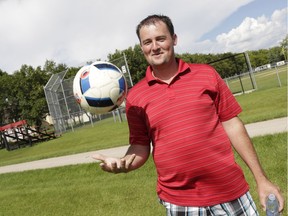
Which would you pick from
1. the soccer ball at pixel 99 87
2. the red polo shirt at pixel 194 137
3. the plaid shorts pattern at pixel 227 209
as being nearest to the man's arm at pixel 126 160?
the red polo shirt at pixel 194 137

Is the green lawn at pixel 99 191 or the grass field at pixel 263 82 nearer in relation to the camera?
the green lawn at pixel 99 191

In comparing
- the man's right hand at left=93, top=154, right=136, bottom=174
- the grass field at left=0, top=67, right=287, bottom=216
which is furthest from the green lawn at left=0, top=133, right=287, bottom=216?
the man's right hand at left=93, top=154, right=136, bottom=174

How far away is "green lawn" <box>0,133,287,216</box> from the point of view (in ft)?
19.6

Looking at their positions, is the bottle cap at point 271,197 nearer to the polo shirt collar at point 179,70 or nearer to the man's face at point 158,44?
the polo shirt collar at point 179,70

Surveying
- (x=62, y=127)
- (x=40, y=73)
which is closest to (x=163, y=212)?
(x=62, y=127)

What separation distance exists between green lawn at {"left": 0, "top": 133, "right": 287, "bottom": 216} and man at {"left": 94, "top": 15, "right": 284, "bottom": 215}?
2748 millimetres

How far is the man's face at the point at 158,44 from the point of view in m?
2.63

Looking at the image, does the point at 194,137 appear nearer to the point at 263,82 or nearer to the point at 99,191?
the point at 99,191

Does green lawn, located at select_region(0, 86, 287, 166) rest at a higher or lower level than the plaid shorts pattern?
lower

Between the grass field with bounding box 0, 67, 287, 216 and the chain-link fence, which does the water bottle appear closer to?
the grass field with bounding box 0, 67, 287, 216

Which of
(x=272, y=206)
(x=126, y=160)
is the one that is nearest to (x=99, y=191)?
(x=126, y=160)

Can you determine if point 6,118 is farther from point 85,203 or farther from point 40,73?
point 85,203

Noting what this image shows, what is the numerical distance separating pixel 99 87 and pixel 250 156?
172cm

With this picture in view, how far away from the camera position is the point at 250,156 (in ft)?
8.41
